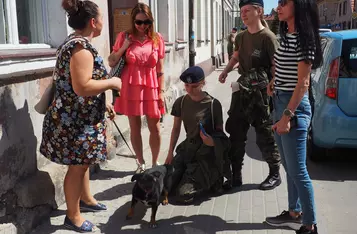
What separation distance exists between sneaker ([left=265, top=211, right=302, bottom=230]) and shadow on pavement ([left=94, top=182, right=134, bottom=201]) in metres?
1.47

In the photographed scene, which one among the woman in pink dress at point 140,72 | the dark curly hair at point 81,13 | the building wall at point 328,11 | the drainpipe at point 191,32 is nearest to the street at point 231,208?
the woman in pink dress at point 140,72

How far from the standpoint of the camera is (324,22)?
63.7 m

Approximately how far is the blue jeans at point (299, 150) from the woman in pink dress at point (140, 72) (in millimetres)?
1645

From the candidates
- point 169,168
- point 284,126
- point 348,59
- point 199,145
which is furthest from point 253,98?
point 348,59

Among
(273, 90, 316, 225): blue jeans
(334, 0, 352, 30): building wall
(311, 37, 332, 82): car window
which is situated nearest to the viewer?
(273, 90, 316, 225): blue jeans

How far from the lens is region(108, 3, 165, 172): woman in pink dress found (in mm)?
4344

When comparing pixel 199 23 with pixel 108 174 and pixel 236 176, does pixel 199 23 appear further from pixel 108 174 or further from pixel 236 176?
pixel 236 176

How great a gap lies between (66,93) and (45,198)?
1.04 m

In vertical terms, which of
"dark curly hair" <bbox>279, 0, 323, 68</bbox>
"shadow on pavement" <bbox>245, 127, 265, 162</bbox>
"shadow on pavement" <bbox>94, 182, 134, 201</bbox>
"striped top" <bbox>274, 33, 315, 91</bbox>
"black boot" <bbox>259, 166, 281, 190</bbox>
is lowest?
"shadow on pavement" <bbox>245, 127, 265, 162</bbox>

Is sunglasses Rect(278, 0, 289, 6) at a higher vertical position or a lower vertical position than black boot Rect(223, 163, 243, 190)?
higher

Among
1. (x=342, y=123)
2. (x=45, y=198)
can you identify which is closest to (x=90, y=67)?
(x=45, y=198)

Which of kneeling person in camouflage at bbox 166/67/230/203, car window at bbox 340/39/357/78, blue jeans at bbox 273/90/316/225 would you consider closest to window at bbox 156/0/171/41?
car window at bbox 340/39/357/78

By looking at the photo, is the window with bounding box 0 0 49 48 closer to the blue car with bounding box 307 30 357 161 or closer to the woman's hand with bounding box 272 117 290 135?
the woman's hand with bounding box 272 117 290 135

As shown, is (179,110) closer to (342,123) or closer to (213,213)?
(213,213)
